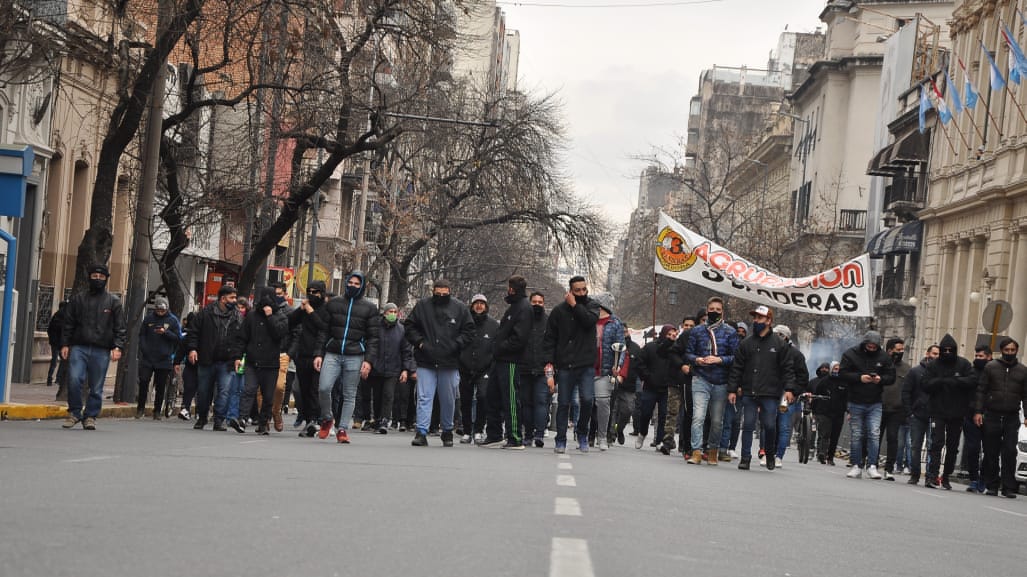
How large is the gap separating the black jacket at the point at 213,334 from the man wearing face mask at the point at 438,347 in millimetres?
3219

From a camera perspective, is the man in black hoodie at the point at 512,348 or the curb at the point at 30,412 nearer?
the man in black hoodie at the point at 512,348

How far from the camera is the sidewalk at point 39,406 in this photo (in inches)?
806

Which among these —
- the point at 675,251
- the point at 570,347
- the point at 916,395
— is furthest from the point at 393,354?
the point at 916,395

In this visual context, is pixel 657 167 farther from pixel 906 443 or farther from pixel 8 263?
pixel 8 263

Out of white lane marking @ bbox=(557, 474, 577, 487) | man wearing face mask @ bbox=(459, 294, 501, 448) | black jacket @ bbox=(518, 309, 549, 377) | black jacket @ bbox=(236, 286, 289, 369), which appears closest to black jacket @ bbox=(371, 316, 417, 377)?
man wearing face mask @ bbox=(459, 294, 501, 448)

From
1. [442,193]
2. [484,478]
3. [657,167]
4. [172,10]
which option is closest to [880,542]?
[484,478]

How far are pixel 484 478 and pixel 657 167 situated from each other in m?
50.0

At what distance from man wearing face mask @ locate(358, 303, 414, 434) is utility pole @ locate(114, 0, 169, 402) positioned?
3.57 metres

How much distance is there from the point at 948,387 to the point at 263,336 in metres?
8.69

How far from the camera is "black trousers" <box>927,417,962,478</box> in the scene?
2105cm

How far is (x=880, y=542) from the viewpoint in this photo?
9.99 meters

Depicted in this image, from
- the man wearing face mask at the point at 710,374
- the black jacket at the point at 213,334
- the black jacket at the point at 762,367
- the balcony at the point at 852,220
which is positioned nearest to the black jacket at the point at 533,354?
the man wearing face mask at the point at 710,374

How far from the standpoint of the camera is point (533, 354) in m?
18.4

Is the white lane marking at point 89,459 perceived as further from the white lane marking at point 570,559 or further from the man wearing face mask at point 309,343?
the man wearing face mask at point 309,343
